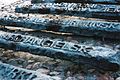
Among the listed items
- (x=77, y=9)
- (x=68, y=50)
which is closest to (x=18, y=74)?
(x=68, y=50)

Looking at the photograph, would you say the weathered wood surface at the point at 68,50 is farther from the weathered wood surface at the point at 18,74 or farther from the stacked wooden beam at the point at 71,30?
the weathered wood surface at the point at 18,74

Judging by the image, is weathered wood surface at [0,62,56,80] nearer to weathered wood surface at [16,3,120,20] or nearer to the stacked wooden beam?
the stacked wooden beam

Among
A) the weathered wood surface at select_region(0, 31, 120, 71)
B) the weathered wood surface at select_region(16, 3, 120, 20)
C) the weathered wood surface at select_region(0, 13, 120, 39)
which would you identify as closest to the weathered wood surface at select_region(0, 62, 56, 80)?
the weathered wood surface at select_region(0, 31, 120, 71)

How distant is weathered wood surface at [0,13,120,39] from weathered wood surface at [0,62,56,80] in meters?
1.10

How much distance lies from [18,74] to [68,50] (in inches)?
24.6

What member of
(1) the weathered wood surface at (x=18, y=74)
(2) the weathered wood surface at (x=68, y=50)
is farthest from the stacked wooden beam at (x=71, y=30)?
(1) the weathered wood surface at (x=18, y=74)

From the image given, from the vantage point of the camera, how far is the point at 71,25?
3.68 meters

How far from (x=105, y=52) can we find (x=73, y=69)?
41cm

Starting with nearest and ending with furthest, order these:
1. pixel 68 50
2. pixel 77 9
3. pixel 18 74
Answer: pixel 18 74
pixel 68 50
pixel 77 9

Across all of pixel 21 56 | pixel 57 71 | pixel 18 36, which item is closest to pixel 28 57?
pixel 21 56

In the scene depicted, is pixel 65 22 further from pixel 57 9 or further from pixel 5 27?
pixel 5 27

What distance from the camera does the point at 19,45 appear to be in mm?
3363

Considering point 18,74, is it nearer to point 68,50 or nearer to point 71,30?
point 68,50

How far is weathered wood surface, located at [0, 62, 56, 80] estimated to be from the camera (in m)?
2.62
